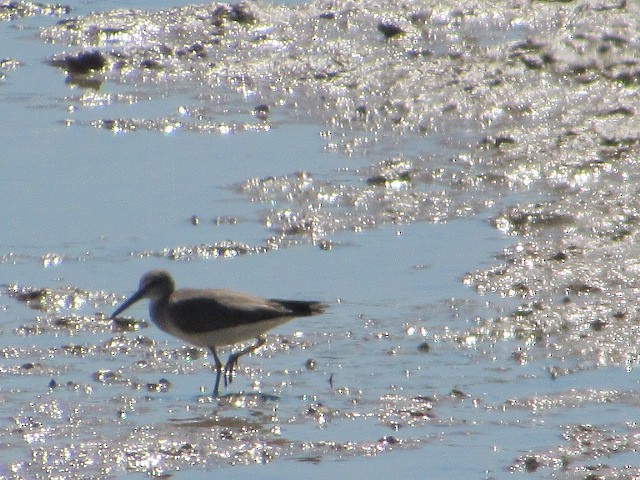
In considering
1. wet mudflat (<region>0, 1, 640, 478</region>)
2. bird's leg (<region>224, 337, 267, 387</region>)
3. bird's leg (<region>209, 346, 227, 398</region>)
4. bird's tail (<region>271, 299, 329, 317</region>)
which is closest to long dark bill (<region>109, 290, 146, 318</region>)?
wet mudflat (<region>0, 1, 640, 478</region>)

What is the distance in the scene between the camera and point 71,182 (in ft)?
43.1

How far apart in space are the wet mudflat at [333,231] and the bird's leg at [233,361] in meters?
0.09

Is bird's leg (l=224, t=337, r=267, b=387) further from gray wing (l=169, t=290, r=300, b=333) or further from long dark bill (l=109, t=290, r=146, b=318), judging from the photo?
long dark bill (l=109, t=290, r=146, b=318)

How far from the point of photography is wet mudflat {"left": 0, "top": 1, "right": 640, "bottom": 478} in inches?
313

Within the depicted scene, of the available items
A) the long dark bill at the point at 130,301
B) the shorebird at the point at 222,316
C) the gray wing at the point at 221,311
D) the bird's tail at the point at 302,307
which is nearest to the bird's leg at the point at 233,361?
the shorebird at the point at 222,316

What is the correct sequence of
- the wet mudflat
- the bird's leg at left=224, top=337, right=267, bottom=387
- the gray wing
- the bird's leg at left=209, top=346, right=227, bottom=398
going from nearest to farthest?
the wet mudflat
the bird's leg at left=209, top=346, right=227, bottom=398
the bird's leg at left=224, top=337, right=267, bottom=387
the gray wing

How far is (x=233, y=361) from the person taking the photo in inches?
365

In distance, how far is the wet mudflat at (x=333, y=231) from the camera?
7.96m

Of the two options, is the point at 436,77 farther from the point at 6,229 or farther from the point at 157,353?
the point at 157,353

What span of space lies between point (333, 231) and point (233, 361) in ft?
8.81

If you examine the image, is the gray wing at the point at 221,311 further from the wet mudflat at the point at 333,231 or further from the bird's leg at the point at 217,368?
the wet mudflat at the point at 333,231

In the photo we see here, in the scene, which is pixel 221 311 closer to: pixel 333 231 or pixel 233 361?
pixel 233 361

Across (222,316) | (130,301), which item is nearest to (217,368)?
(222,316)

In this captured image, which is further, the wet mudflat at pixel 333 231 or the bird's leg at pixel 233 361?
the bird's leg at pixel 233 361
